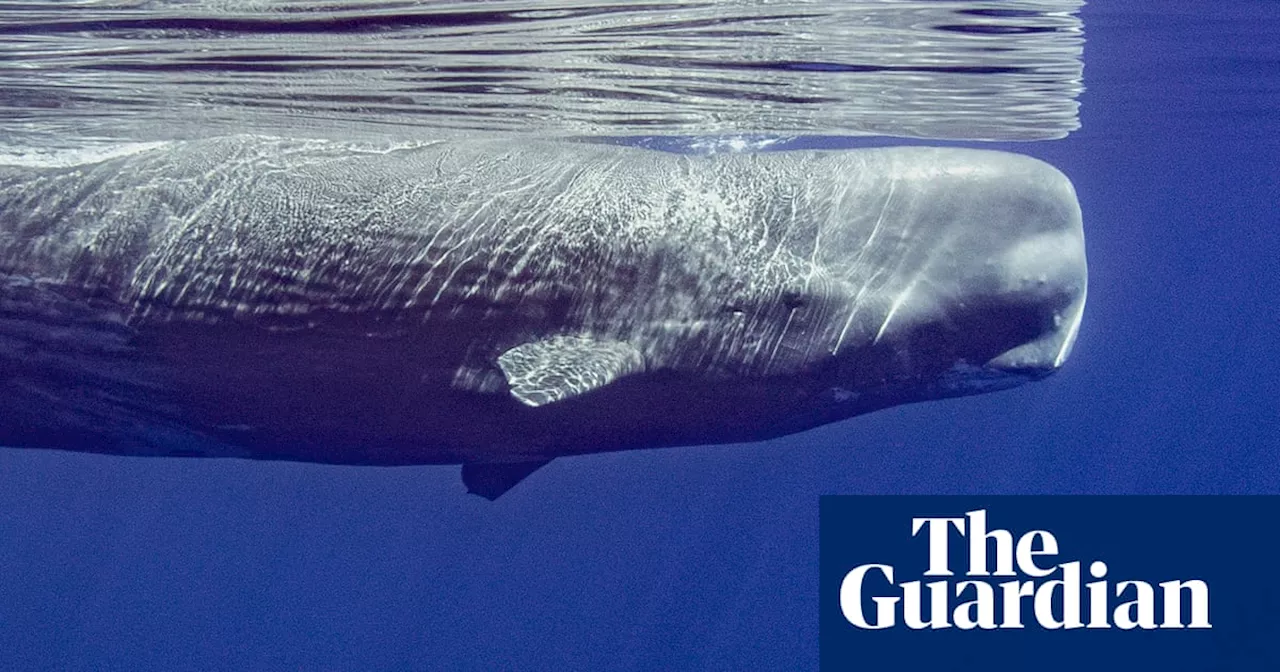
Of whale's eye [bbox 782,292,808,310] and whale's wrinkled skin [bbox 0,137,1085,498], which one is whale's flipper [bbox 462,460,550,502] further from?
whale's eye [bbox 782,292,808,310]

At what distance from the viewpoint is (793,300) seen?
269 inches

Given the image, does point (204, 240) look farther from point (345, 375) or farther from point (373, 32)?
point (373, 32)

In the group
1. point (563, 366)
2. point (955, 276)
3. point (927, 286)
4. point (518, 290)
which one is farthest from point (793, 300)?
point (518, 290)

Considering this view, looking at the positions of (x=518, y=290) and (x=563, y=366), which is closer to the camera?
(x=563, y=366)

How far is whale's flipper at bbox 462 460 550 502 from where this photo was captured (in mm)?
8047

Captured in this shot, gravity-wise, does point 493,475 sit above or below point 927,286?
below

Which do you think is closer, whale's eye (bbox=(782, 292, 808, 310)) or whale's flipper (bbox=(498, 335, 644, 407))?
whale's flipper (bbox=(498, 335, 644, 407))

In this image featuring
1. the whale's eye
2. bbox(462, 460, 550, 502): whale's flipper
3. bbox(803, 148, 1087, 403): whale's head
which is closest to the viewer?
bbox(803, 148, 1087, 403): whale's head

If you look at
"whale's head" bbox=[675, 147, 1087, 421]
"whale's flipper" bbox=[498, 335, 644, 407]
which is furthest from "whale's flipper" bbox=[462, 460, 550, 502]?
"whale's head" bbox=[675, 147, 1087, 421]

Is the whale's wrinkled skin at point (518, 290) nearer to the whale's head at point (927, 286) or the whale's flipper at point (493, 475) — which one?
the whale's head at point (927, 286)

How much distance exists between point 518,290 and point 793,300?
178 cm

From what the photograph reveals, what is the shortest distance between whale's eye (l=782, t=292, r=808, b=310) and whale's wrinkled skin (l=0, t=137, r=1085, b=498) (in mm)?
13

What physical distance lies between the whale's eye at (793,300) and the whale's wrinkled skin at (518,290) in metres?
0.01

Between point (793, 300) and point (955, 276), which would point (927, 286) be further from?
point (793, 300)
